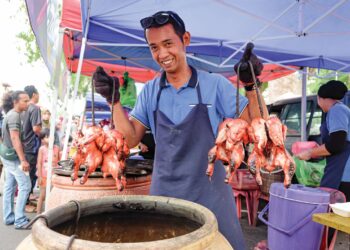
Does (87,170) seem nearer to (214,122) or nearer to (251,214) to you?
(214,122)

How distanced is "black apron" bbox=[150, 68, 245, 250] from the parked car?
485cm

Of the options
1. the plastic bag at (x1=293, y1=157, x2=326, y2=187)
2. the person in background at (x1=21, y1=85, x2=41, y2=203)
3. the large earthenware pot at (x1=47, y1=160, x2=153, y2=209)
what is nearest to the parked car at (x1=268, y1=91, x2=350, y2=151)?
the plastic bag at (x1=293, y1=157, x2=326, y2=187)

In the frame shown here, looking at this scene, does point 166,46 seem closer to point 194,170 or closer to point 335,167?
point 194,170

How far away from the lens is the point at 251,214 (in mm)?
5191

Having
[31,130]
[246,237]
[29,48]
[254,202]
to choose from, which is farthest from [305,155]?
[29,48]

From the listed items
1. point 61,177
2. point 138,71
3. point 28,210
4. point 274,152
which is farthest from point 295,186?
point 138,71

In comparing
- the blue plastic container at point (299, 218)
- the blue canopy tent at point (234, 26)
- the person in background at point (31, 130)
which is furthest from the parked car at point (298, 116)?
the person in background at point (31, 130)

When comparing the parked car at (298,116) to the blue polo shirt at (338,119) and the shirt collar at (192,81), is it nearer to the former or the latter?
the blue polo shirt at (338,119)

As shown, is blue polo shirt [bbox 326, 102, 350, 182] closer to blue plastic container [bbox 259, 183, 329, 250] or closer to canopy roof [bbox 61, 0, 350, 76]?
blue plastic container [bbox 259, 183, 329, 250]

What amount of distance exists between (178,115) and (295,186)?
2.37m

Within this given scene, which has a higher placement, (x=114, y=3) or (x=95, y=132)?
(x=114, y=3)

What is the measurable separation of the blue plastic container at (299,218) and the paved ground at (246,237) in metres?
0.97

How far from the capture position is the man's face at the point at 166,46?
175 cm

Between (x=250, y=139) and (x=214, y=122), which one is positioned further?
(x=214, y=122)
